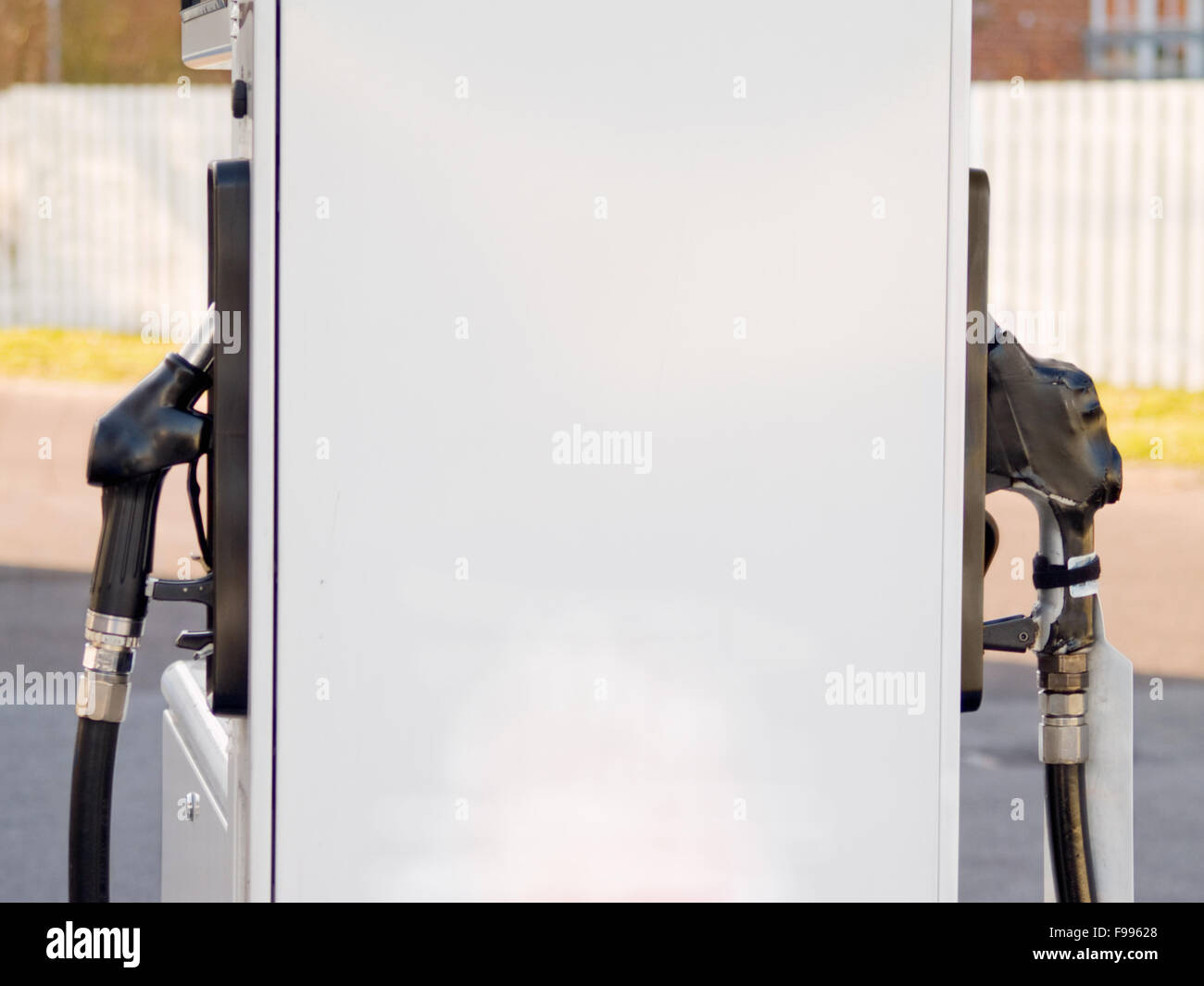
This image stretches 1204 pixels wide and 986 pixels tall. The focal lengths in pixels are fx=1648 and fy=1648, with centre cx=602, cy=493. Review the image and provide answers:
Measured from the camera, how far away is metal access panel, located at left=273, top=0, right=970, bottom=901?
1.62 meters

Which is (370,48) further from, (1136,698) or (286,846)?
(1136,698)

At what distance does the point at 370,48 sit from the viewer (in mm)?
1599

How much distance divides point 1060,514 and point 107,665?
1.21m

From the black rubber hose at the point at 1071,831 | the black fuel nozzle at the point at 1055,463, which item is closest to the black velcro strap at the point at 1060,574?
the black fuel nozzle at the point at 1055,463

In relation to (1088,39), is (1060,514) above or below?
below

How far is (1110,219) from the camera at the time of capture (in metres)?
12.7

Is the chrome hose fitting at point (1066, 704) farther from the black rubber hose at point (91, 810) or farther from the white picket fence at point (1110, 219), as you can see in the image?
the white picket fence at point (1110, 219)

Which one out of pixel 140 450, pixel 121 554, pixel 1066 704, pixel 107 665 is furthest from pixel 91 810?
pixel 1066 704

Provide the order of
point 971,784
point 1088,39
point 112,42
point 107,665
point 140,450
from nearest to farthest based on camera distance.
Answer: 1. point 140,450
2. point 107,665
3. point 971,784
4. point 1088,39
5. point 112,42

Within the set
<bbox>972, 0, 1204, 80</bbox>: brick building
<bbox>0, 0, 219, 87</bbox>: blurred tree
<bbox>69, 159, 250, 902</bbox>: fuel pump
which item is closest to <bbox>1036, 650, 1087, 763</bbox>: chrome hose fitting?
<bbox>69, 159, 250, 902</bbox>: fuel pump

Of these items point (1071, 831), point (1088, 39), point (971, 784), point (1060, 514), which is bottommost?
point (971, 784)

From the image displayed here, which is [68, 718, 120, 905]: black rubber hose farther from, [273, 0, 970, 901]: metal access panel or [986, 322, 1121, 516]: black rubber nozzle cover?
[986, 322, 1121, 516]: black rubber nozzle cover

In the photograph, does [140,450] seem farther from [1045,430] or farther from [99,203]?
[99,203]

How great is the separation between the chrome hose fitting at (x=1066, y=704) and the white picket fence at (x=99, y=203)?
14.2 m
